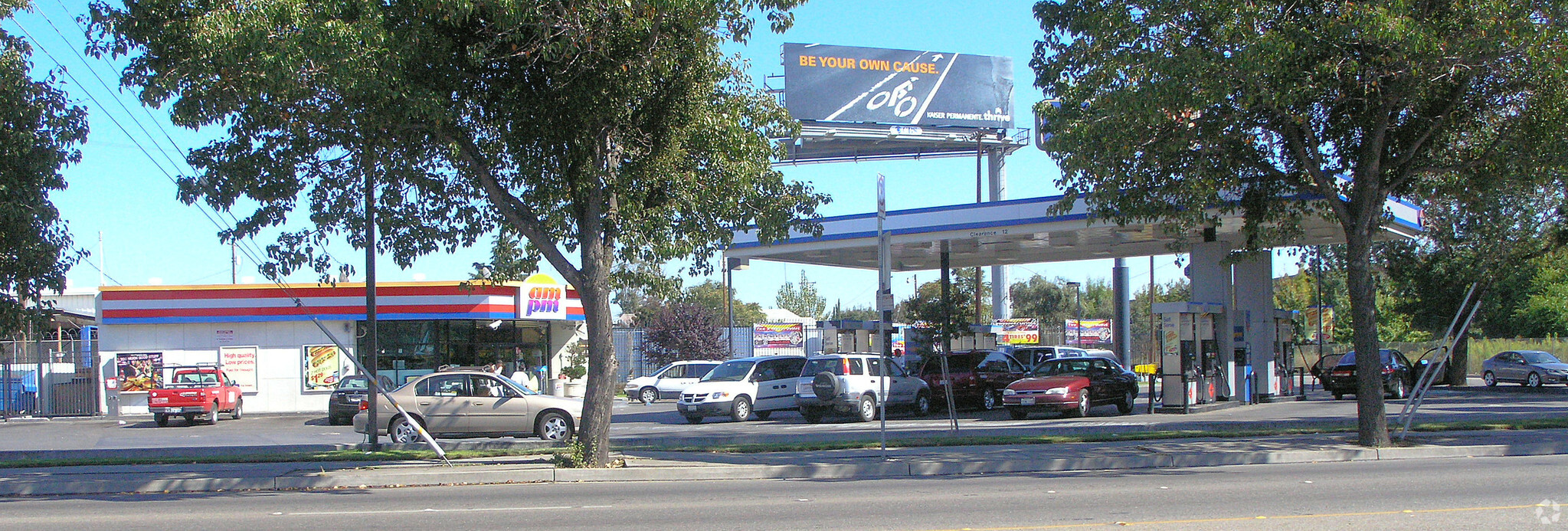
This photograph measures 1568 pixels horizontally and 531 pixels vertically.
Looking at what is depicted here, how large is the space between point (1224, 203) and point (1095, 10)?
13.7 feet

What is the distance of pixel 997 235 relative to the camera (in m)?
26.9

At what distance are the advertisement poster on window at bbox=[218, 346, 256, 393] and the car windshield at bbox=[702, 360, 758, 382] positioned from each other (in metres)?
13.8

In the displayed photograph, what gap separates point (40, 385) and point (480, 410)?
781 inches

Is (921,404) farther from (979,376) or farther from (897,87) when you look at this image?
(897,87)

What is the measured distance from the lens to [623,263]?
1619 centimetres

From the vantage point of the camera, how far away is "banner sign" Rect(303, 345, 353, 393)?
3177 cm

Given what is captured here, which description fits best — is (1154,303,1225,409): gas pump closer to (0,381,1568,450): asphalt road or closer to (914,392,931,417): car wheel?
(0,381,1568,450): asphalt road

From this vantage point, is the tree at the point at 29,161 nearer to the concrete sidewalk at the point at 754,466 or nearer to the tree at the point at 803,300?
the concrete sidewalk at the point at 754,466

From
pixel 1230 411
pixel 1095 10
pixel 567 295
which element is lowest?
pixel 1230 411

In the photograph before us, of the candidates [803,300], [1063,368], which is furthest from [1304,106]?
[803,300]

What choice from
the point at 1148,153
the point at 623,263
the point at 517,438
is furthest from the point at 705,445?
the point at 1148,153

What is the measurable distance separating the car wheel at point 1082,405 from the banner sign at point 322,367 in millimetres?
20344

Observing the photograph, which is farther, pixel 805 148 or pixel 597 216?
pixel 805 148

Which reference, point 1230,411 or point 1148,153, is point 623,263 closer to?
point 1148,153
